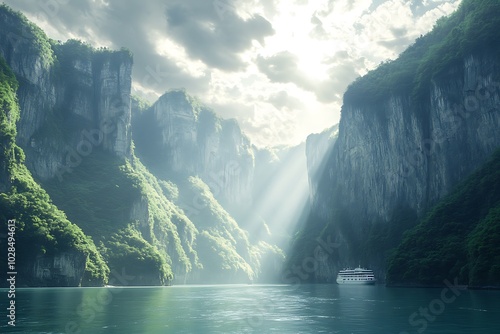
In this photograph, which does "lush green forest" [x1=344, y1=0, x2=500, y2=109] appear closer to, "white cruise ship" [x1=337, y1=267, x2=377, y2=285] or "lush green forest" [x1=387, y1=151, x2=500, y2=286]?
"lush green forest" [x1=387, y1=151, x2=500, y2=286]

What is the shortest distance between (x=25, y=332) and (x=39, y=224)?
322 feet

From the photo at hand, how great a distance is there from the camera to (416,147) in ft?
521

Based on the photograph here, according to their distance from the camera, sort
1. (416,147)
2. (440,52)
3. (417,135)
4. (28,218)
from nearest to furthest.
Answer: (28,218)
(440,52)
(416,147)
(417,135)

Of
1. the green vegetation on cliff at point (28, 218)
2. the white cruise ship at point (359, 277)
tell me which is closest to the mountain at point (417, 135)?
the white cruise ship at point (359, 277)

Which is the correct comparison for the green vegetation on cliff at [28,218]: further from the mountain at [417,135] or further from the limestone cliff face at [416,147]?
the limestone cliff face at [416,147]

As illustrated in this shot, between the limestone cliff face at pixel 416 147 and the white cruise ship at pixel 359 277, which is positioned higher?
the limestone cliff face at pixel 416 147

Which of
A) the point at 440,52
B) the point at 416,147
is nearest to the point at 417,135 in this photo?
the point at 416,147

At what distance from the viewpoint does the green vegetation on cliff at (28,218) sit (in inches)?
4624

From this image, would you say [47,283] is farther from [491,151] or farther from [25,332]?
[491,151]

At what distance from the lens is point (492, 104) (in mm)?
129875

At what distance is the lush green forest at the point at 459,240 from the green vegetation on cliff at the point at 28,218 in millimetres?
87003

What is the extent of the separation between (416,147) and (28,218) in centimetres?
12677

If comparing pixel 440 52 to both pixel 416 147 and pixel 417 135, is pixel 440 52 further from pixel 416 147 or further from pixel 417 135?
pixel 416 147

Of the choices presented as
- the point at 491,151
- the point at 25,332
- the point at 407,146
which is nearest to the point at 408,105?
the point at 407,146
